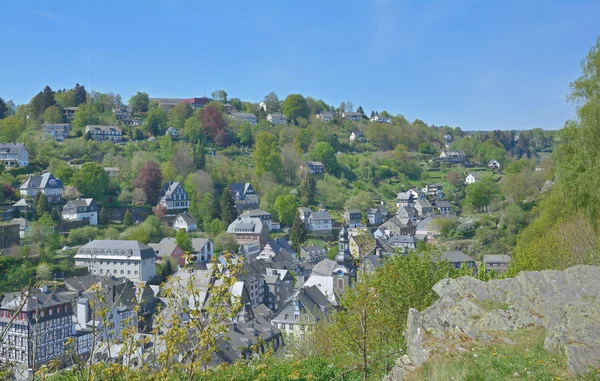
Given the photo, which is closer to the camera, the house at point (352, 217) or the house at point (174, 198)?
the house at point (174, 198)

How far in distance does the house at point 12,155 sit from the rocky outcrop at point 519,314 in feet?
167

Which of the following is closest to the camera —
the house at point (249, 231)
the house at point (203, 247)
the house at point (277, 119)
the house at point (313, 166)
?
the house at point (203, 247)

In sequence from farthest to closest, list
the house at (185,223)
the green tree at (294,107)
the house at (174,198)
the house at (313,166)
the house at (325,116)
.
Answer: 1. the house at (325,116)
2. the green tree at (294,107)
3. the house at (313,166)
4. the house at (174,198)
5. the house at (185,223)

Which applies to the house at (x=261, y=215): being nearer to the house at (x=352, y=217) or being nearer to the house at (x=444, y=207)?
the house at (x=352, y=217)

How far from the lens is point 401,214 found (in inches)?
2403

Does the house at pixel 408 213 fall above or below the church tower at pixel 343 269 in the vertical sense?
above

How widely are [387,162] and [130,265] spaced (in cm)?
4718

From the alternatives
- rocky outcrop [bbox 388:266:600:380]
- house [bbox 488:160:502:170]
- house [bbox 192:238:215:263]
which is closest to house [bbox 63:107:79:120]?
house [bbox 192:238:215:263]

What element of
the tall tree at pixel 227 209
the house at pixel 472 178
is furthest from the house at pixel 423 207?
the tall tree at pixel 227 209

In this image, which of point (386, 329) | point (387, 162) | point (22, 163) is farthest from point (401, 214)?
point (386, 329)

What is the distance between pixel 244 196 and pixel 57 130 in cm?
2494

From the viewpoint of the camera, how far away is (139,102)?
83.8 m

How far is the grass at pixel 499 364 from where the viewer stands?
6.37 m

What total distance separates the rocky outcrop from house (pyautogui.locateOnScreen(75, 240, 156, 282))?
29.5m
